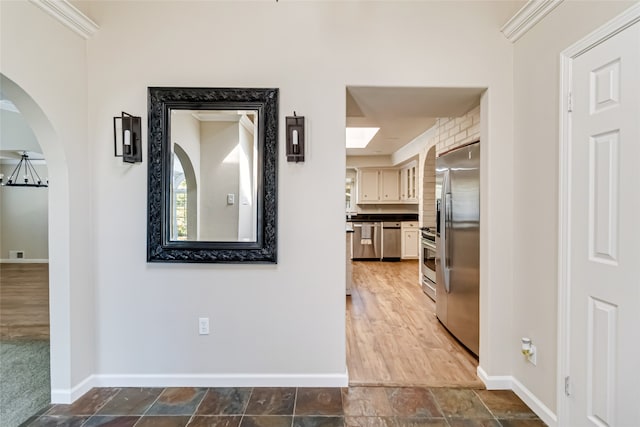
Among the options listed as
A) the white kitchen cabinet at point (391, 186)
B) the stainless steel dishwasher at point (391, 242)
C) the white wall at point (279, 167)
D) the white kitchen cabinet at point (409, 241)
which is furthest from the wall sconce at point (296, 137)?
the white kitchen cabinet at point (391, 186)

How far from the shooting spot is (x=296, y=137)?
1996 mm

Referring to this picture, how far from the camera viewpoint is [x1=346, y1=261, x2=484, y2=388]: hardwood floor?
7.23 ft

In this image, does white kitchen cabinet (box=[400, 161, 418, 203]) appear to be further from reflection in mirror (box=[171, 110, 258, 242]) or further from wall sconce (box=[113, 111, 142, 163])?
wall sconce (box=[113, 111, 142, 163])

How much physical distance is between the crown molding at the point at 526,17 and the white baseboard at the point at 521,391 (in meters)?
2.35

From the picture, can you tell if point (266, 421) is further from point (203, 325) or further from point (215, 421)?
point (203, 325)

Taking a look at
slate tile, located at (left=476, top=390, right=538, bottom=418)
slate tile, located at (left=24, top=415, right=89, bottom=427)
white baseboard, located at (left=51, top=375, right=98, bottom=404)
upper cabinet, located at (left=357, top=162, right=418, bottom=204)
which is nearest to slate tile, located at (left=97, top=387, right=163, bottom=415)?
slate tile, located at (left=24, top=415, right=89, bottom=427)

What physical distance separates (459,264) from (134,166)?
2.76 meters

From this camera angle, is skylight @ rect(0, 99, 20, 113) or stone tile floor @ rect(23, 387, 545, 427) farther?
skylight @ rect(0, 99, 20, 113)

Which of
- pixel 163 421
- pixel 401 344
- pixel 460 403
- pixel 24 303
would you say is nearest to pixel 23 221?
pixel 24 303

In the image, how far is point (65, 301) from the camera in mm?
1899

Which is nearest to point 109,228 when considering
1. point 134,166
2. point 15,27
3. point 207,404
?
point 134,166

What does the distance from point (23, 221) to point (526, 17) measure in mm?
10082

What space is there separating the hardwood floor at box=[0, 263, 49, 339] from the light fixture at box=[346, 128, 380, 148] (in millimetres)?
4771

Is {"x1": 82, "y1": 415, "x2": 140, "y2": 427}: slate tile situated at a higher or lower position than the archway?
lower
